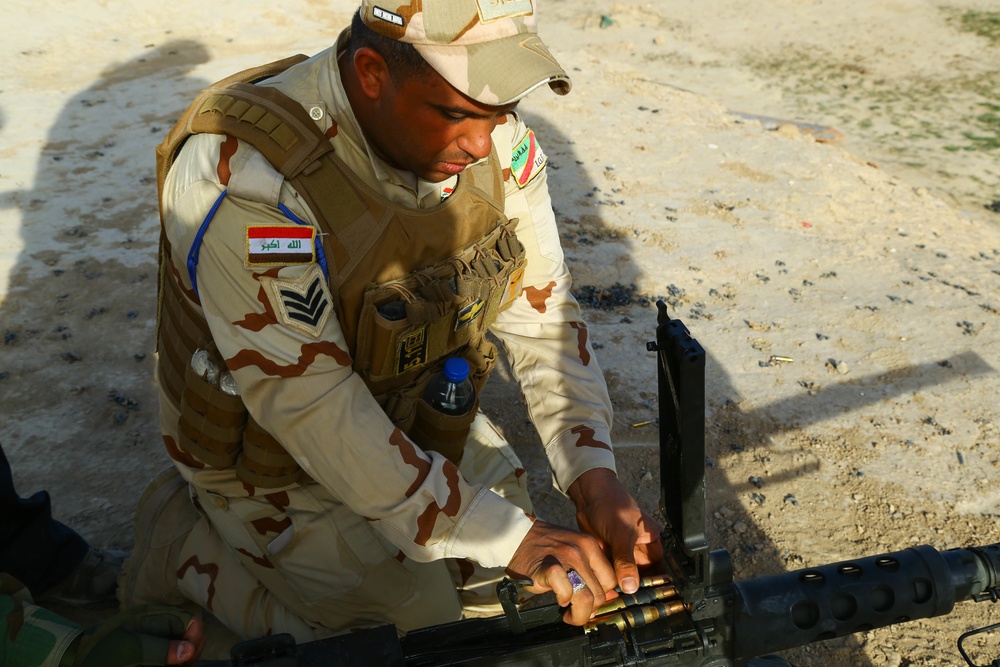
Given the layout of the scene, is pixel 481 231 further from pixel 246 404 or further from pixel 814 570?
pixel 814 570

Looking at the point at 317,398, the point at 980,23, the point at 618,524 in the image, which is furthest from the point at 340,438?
the point at 980,23

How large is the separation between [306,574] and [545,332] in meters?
1.08

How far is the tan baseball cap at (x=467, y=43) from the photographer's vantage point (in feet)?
6.20

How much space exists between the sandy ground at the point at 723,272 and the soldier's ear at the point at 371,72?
6.16 ft

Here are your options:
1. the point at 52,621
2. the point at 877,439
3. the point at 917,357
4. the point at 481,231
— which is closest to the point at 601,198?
the point at 917,357

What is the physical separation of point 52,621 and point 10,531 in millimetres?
1075

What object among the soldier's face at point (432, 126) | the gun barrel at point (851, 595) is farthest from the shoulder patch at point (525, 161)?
the gun barrel at point (851, 595)

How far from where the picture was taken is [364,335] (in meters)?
2.18

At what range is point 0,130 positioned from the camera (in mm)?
7082

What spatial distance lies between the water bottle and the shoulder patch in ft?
2.08

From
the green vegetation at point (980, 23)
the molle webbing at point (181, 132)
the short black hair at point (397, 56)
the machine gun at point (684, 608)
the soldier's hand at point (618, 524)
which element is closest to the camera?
the machine gun at point (684, 608)

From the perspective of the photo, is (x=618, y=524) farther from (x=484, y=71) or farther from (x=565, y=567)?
(x=484, y=71)

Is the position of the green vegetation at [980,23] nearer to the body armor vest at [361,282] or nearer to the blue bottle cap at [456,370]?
the body armor vest at [361,282]

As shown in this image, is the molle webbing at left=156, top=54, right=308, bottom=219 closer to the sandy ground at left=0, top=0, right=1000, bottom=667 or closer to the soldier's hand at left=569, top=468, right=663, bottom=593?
the soldier's hand at left=569, top=468, right=663, bottom=593
